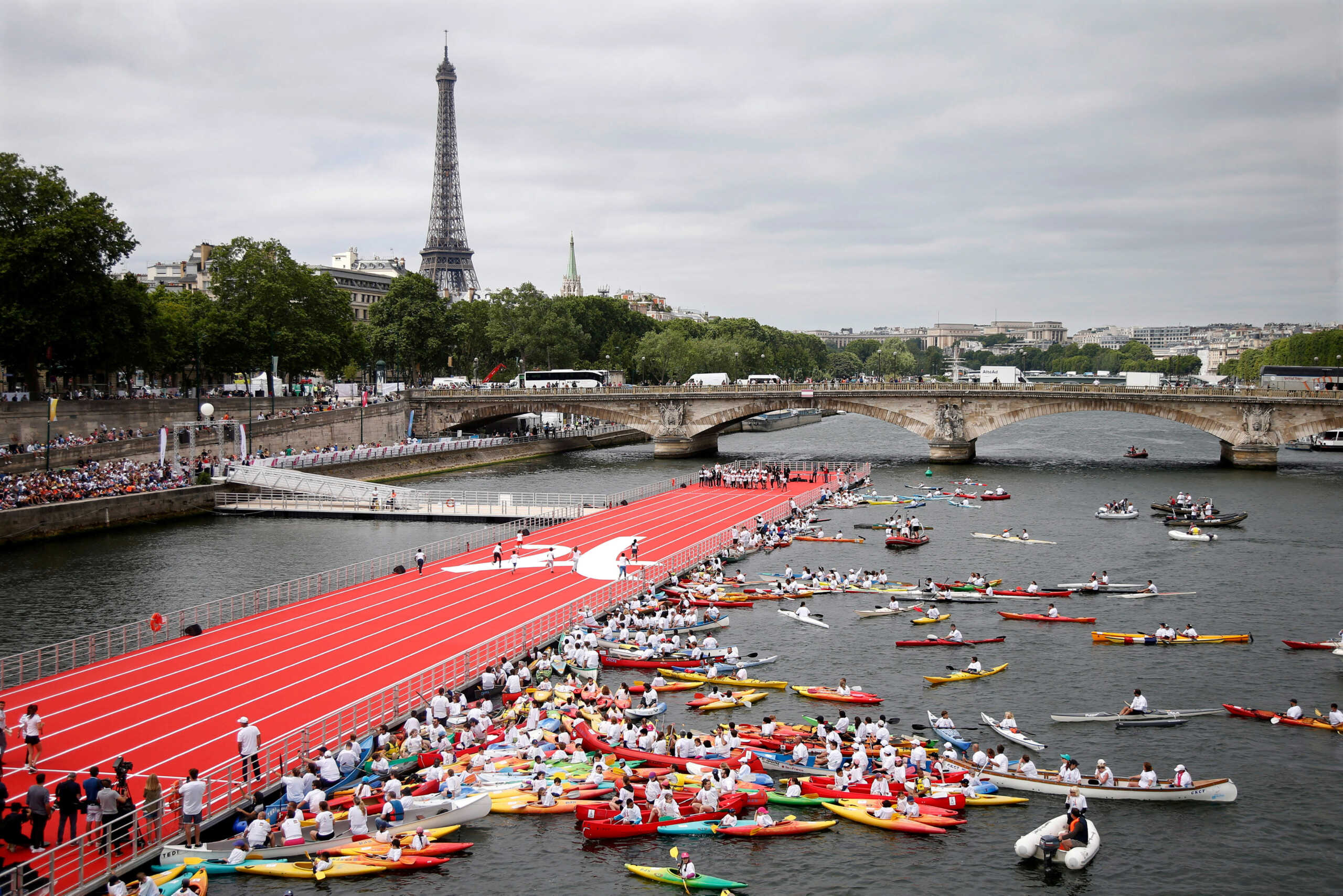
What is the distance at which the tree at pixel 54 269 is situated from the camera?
68.6m

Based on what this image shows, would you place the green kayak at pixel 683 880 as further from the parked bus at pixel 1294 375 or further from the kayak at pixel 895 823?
the parked bus at pixel 1294 375

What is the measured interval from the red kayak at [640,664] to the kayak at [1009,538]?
1237 inches

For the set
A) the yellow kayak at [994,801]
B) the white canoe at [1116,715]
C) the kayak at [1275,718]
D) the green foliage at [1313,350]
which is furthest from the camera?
the green foliage at [1313,350]

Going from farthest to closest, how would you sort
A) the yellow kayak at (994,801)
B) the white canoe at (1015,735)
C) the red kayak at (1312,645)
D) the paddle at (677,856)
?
1. the red kayak at (1312,645)
2. the white canoe at (1015,735)
3. the yellow kayak at (994,801)
4. the paddle at (677,856)

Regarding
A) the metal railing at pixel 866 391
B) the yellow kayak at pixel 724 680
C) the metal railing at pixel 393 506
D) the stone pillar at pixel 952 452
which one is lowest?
the yellow kayak at pixel 724 680

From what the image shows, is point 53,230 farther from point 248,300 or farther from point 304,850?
point 304,850

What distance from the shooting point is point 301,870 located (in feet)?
70.9

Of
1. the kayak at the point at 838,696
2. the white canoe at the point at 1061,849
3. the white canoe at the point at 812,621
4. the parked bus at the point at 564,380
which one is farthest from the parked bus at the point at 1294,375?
the white canoe at the point at 1061,849

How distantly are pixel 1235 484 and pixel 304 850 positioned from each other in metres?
81.6

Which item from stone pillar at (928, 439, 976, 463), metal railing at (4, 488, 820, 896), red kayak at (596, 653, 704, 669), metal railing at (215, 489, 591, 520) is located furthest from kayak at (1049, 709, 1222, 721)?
stone pillar at (928, 439, 976, 463)

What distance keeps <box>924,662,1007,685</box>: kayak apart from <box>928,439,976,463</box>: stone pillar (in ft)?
220

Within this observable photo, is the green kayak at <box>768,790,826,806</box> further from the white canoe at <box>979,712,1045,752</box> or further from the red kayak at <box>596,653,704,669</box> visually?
the red kayak at <box>596,653,704,669</box>

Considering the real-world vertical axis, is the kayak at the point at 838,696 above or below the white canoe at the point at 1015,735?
above

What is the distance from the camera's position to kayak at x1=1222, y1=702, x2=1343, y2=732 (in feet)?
103
